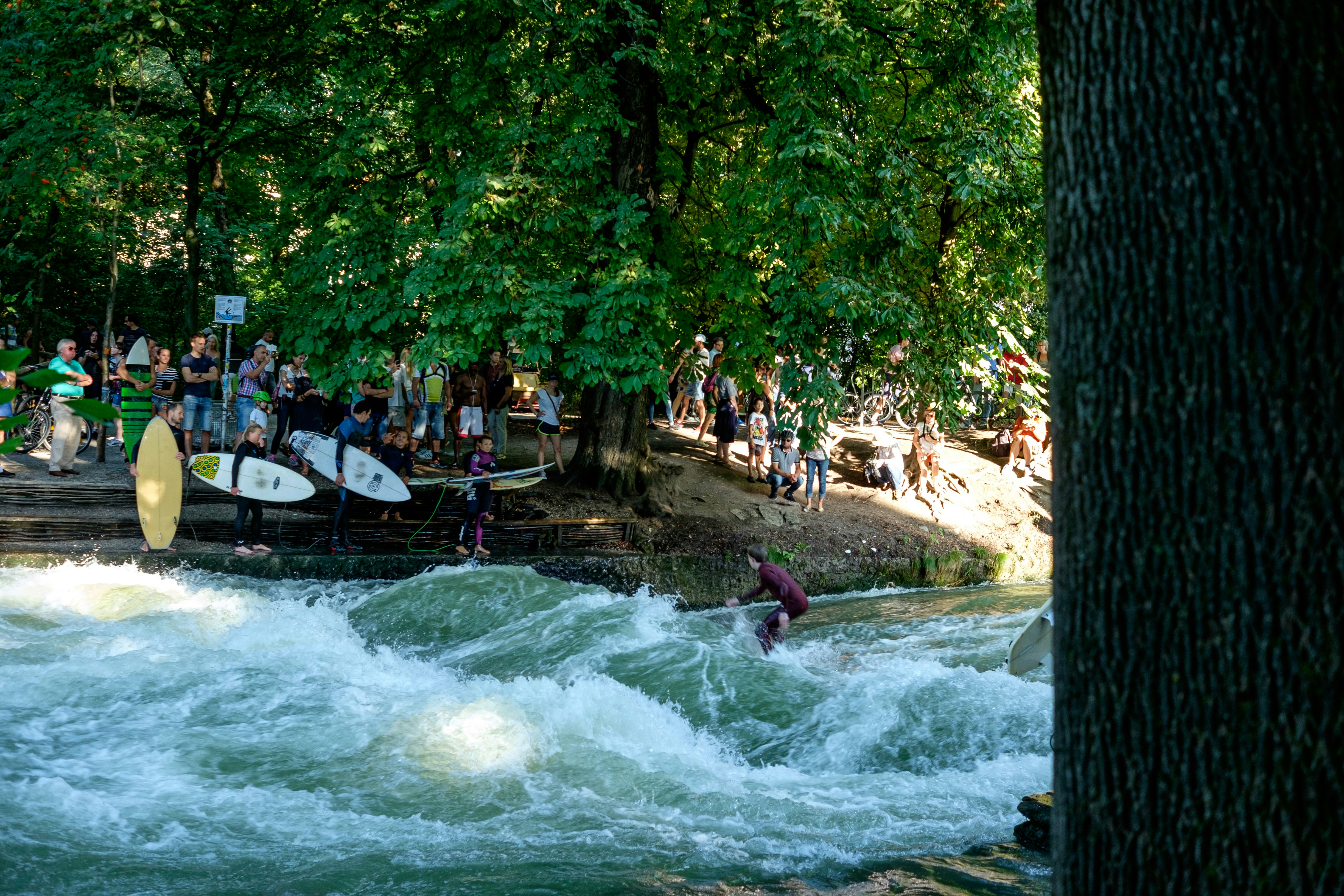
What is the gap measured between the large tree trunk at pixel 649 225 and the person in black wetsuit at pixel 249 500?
4.25 meters

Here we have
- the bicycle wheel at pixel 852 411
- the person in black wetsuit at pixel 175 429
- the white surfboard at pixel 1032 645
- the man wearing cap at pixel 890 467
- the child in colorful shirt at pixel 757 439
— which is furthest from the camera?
the bicycle wheel at pixel 852 411

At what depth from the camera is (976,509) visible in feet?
64.2

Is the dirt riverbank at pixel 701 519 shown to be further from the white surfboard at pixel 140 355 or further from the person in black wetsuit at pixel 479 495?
the white surfboard at pixel 140 355

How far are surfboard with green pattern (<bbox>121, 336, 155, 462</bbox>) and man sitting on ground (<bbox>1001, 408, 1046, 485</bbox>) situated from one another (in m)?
14.3

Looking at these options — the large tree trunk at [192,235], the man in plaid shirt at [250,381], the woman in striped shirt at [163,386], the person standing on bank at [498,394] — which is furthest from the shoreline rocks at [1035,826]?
the large tree trunk at [192,235]

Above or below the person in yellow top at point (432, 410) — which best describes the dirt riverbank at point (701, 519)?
below

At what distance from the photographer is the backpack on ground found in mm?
21609

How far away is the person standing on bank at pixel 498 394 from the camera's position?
18.3m

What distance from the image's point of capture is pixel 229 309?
15625 mm

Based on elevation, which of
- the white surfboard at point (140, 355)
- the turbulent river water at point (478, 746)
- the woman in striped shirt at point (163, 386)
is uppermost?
the white surfboard at point (140, 355)

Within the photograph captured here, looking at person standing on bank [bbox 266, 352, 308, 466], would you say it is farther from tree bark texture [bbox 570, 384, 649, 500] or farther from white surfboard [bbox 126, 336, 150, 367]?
tree bark texture [bbox 570, 384, 649, 500]

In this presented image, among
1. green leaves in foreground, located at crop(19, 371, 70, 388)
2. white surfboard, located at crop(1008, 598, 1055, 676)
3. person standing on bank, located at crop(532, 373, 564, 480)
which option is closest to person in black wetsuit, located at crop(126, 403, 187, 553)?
person standing on bank, located at crop(532, 373, 564, 480)

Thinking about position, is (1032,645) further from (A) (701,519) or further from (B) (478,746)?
(A) (701,519)

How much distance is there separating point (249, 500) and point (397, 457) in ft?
6.32
